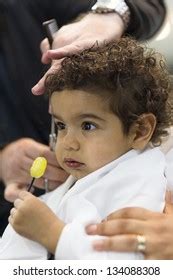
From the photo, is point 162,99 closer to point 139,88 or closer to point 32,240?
point 139,88

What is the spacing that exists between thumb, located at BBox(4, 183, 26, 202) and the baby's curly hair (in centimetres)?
24

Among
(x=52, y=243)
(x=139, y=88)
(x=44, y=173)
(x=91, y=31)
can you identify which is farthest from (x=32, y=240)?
(x=91, y=31)

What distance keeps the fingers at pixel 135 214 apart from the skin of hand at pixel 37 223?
0.10 meters

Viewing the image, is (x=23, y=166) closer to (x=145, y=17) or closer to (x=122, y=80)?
(x=122, y=80)

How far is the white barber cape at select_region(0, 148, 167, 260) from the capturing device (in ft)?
2.81

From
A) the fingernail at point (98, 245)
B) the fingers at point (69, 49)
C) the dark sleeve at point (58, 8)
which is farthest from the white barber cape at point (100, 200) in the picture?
the dark sleeve at point (58, 8)

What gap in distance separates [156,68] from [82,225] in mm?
335

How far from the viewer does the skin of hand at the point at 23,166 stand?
109 cm

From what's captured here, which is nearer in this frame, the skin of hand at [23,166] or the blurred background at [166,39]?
the skin of hand at [23,166]

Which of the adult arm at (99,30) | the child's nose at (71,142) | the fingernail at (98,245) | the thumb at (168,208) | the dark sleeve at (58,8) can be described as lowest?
the thumb at (168,208)

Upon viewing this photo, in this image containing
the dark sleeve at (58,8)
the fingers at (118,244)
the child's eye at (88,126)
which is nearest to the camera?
the fingers at (118,244)

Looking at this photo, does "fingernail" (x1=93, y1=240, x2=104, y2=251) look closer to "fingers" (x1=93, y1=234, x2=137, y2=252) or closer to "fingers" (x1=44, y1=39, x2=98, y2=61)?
"fingers" (x1=93, y1=234, x2=137, y2=252)

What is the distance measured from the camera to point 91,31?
1.08 m

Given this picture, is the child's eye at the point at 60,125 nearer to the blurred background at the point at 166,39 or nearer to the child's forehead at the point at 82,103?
the child's forehead at the point at 82,103
